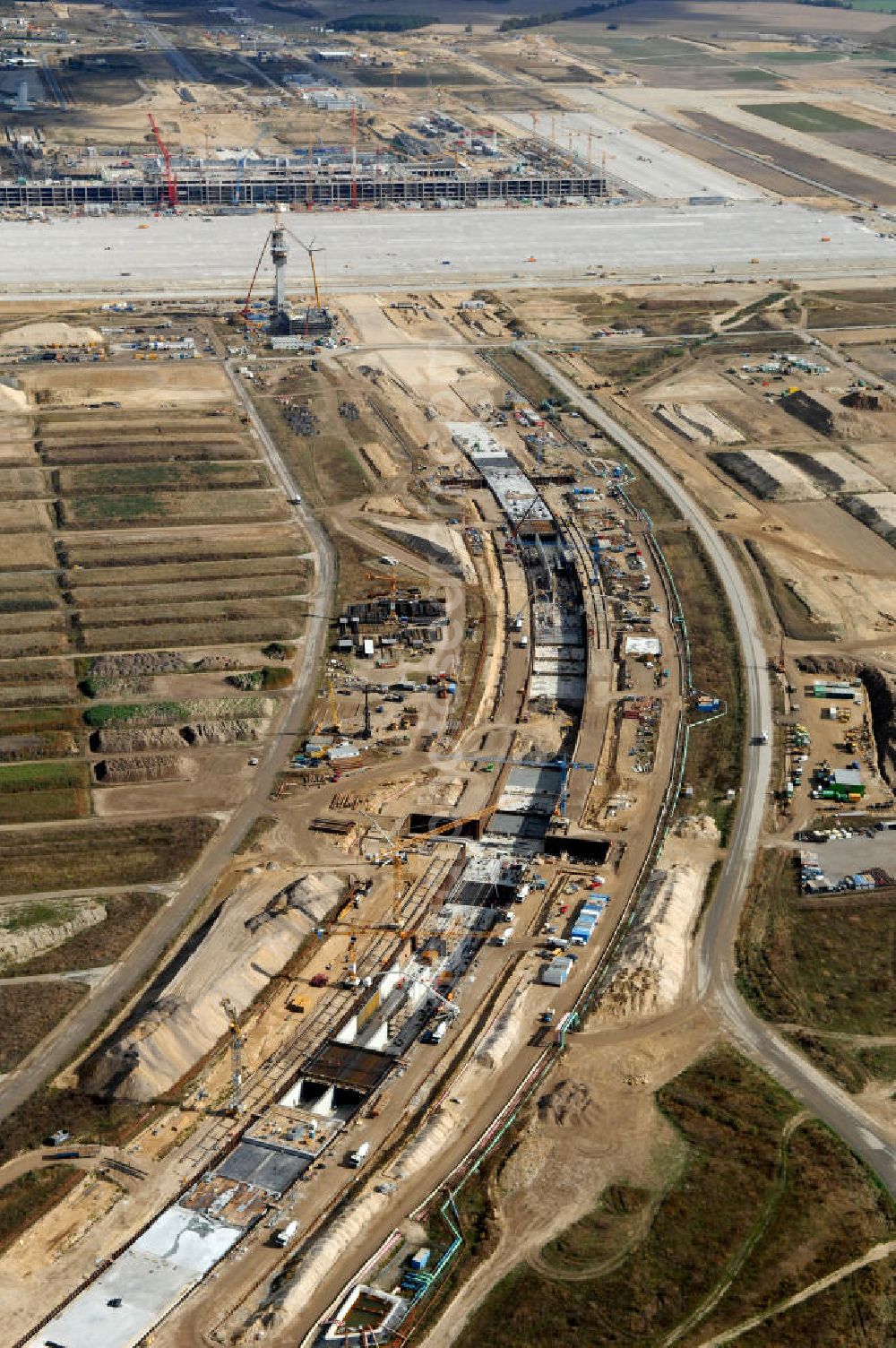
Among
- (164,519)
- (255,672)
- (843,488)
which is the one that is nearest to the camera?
(255,672)

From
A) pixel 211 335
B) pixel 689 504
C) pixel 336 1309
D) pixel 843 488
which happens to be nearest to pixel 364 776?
pixel 336 1309

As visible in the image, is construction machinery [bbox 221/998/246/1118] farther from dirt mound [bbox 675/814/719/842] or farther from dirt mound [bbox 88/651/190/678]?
dirt mound [bbox 88/651/190/678]

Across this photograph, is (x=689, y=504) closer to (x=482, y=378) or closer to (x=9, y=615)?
(x=482, y=378)

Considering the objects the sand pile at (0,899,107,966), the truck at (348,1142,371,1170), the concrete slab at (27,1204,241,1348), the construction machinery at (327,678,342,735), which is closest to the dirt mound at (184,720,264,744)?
the construction machinery at (327,678,342,735)

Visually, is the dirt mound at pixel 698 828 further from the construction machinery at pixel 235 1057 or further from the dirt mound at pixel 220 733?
the construction machinery at pixel 235 1057

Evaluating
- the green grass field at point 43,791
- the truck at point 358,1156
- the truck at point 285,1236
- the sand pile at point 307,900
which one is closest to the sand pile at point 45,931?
the sand pile at point 307,900

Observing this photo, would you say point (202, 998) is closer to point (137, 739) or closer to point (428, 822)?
point (428, 822)
